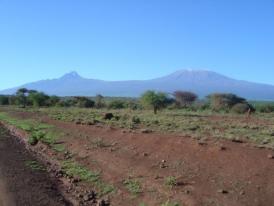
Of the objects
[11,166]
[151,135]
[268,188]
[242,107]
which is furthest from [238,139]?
[242,107]

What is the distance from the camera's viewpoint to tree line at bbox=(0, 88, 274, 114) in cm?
6800

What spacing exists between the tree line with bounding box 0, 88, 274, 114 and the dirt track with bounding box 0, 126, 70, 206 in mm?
41947

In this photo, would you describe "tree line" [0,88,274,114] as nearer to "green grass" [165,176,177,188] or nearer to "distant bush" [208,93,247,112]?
"distant bush" [208,93,247,112]

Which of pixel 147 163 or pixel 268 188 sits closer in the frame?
pixel 268 188

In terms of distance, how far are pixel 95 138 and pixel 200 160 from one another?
972 cm

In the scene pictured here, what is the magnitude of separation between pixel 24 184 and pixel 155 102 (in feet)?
159

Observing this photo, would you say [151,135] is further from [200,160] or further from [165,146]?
[200,160]

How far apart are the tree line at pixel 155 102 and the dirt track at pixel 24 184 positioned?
41.9m

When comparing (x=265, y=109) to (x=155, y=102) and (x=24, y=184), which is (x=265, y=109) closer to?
(x=155, y=102)

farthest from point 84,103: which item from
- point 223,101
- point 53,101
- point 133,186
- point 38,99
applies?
point 133,186

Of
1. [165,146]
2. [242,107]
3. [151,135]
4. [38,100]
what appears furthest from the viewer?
[38,100]

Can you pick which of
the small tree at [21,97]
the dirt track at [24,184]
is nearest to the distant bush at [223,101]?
the small tree at [21,97]

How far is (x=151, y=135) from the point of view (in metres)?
25.5

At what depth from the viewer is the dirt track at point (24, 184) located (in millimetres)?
16031
